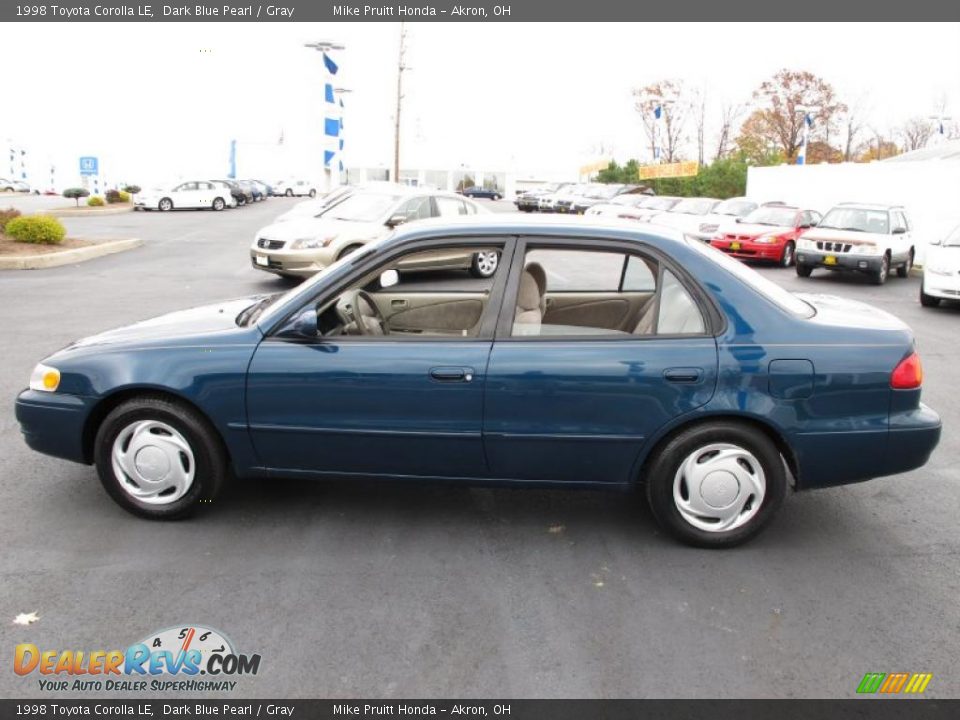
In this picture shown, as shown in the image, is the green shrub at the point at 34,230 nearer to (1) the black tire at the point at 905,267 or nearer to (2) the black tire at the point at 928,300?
(2) the black tire at the point at 928,300

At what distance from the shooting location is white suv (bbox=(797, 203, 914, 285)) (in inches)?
650

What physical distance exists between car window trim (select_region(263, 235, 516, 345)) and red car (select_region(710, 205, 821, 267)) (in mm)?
16406

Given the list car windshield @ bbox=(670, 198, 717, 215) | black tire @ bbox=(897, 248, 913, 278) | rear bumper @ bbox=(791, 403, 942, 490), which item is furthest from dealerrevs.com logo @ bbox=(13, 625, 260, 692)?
car windshield @ bbox=(670, 198, 717, 215)

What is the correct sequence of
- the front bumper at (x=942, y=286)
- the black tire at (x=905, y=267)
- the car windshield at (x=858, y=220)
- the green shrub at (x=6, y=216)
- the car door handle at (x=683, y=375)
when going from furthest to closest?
the black tire at (x=905, y=267)
the green shrub at (x=6, y=216)
the car windshield at (x=858, y=220)
the front bumper at (x=942, y=286)
the car door handle at (x=683, y=375)

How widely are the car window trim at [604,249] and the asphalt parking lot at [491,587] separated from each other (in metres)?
1.05

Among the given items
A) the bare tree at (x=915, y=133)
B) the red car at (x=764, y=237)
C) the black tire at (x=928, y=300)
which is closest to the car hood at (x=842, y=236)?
the red car at (x=764, y=237)

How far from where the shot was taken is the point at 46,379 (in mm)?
4312

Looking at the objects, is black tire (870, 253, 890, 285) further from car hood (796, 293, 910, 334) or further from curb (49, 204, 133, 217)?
curb (49, 204, 133, 217)

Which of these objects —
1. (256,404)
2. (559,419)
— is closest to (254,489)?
(256,404)

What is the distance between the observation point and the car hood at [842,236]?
656 inches

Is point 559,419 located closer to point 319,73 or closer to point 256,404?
point 256,404

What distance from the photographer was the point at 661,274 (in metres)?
4.18

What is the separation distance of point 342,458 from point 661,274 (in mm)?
1880

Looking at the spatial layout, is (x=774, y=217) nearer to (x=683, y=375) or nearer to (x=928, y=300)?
(x=928, y=300)
